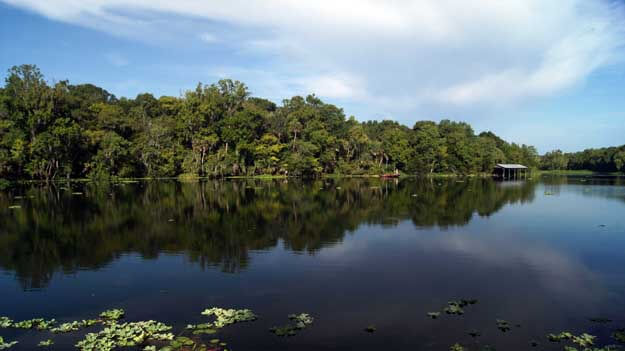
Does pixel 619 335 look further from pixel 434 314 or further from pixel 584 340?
pixel 434 314

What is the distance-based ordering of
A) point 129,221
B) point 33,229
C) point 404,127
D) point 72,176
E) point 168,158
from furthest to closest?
point 404,127, point 168,158, point 72,176, point 129,221, point 33,229

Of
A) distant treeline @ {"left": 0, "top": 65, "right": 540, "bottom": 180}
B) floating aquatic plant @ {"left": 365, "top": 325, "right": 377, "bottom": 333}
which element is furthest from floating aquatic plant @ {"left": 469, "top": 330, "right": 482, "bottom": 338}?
distant treeline @ {"left": 0, "top": 65, "right": 540, "bottom": 180}

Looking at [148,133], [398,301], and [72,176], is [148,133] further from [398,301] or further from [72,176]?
[398,301]

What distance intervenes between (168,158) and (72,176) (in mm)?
14159

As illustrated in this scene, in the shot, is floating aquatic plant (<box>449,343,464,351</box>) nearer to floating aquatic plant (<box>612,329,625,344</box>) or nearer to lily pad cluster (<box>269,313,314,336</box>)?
lily pad cluster (<box>269,313,314,336</box>)

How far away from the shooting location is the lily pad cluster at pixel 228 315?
9.55 meters

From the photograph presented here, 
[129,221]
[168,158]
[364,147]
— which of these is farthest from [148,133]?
[129,221]

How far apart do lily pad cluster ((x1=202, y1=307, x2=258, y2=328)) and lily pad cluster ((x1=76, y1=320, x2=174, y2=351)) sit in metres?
1.08

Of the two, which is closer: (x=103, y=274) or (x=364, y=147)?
(x=103, y=274)

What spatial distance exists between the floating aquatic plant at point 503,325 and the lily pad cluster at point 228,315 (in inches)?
220

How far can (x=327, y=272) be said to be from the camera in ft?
45.6

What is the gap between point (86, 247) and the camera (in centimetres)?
1755

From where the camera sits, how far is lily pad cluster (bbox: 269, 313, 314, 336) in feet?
29.8

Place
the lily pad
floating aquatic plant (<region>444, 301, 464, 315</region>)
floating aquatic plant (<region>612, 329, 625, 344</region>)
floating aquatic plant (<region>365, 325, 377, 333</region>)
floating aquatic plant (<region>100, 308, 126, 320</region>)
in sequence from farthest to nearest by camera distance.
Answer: floating aquatic plant (<region>444, 301, 464, 315</region>) → the lily pad → floating aquatic plant (<region>100, 308, 126, 320</region>) → floating aquatic plant (<region>365, 325, 377, 333</region>) → floating aquatic plant (<region>612, 329, 625, 344</region>)
